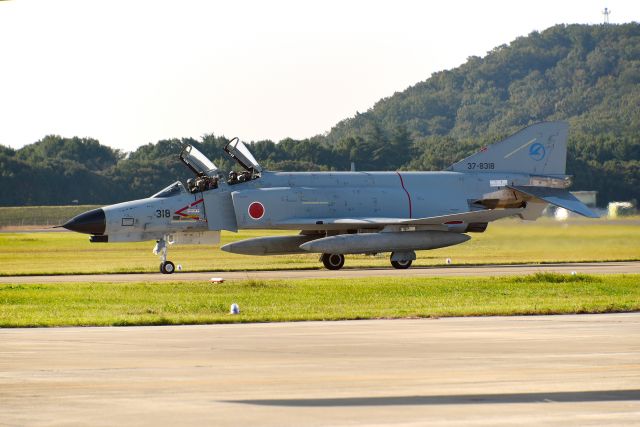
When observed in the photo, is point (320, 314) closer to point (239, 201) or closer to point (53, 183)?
point (239, 201)

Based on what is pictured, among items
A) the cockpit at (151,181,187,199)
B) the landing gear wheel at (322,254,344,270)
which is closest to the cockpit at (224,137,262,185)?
the cockpit at (151,181,187,199)

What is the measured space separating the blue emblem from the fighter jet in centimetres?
3

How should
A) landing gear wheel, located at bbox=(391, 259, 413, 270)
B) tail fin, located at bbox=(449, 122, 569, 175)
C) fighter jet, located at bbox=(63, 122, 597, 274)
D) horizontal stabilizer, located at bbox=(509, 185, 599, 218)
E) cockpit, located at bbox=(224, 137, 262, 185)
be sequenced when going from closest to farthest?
fighter jet, located at bbox=(63, 122, 597, 274) < landing gear wheel, located at bbox=(391, 259, 413, 270) < cockpit, located at bbox=(224, 137, 262, 185) < horizontal stabilizer, located at bbox=(509, 185, 599, 218) < tail fin, located at bbox=(449, 122, 569, 175)

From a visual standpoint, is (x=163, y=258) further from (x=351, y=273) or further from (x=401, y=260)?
(x=401, y=260)

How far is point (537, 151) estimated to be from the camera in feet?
128

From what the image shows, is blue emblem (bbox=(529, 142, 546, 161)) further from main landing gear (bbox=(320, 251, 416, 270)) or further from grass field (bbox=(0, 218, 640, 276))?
main landing gear (bbox=(320, 251, 416, 270))

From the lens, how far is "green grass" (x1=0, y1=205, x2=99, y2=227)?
82.0m

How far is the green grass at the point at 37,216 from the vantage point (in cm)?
8200

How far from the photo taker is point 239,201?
3556 centimetres

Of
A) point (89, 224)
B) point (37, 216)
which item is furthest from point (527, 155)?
point (37, 216)

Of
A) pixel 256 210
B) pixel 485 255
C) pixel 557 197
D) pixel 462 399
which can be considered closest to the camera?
pixel 462 399

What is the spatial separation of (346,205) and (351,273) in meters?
4.92

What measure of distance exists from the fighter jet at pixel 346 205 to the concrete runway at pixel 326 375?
54.0ft

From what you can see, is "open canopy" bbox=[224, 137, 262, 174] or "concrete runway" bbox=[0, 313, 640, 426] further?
"open canopy" bbox=[224, 137, 262, 174]
